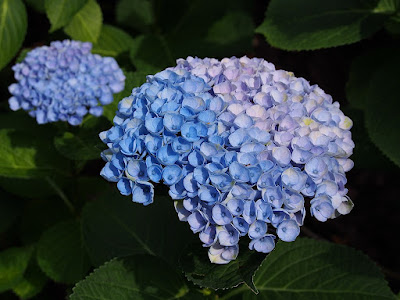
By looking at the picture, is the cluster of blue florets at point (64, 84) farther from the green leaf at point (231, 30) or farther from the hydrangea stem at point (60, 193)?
the green leaf at point (231, 30)

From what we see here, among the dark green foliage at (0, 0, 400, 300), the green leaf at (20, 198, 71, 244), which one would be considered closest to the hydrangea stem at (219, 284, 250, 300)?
the dark green foliage at (0, 0, 400, 300)

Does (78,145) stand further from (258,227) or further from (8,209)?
(258,227)

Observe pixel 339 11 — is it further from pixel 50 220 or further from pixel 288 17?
pixel 50 220

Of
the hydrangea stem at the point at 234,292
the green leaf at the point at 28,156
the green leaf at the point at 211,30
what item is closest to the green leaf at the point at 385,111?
the hydrangea stem at the point at 234,292

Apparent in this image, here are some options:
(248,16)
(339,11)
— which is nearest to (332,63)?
(248,16)

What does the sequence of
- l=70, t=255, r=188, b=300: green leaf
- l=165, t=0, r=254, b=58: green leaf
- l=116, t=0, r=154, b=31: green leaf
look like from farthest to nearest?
l=116, t=0, r=154, b=31: green leaf < l=165, t=0, r=254, b=58: green leaf < l=70, t=255, r=188, b=300: green leaf

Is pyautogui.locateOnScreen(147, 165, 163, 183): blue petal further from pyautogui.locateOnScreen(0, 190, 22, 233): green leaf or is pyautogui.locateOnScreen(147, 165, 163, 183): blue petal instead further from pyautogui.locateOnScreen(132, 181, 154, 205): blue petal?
pyautogui.locateOnScreen(0, 190, 22, 233): green leaf
